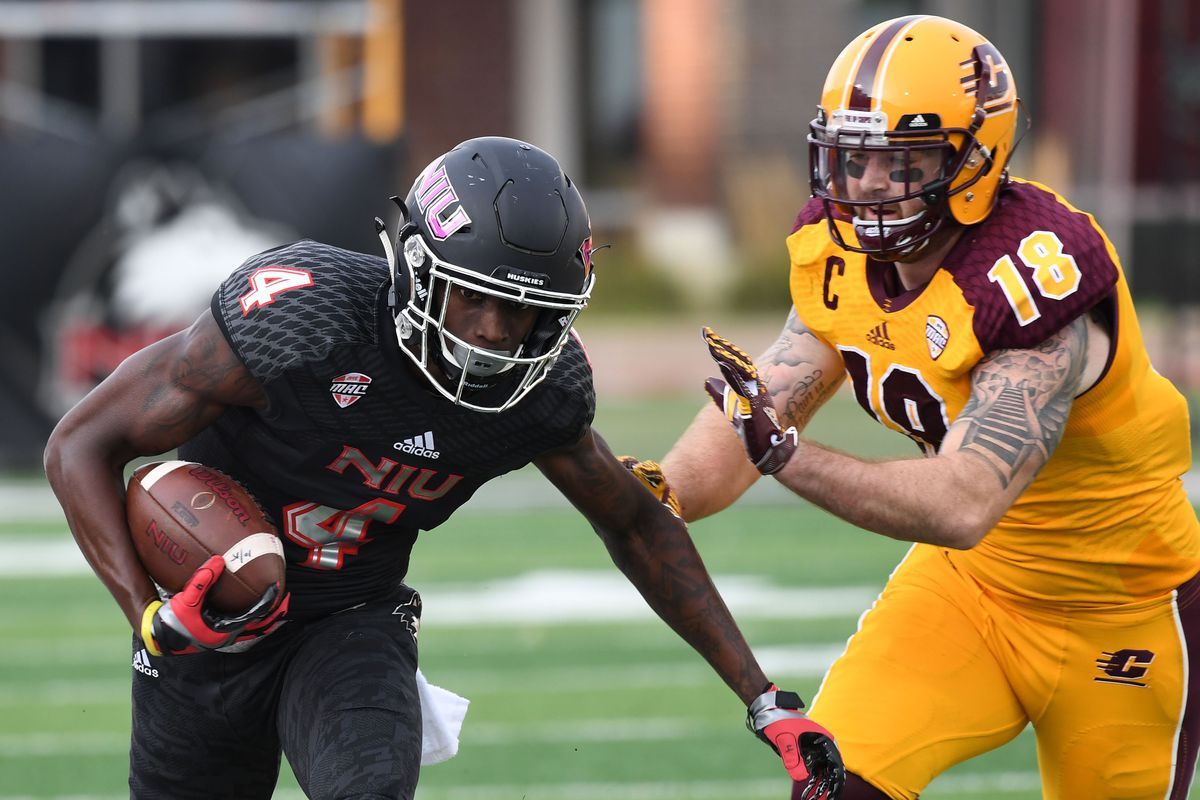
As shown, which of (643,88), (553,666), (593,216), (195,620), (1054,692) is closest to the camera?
(195,620)

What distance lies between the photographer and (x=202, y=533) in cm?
317

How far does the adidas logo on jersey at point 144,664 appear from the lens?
3.44 metres

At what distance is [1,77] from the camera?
16.4 m

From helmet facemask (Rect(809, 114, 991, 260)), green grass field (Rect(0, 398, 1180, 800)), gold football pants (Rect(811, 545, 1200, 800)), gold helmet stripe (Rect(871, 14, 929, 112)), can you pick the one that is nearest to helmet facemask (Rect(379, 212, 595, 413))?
helmet facemask (Rect(809, 114, 991, 260))

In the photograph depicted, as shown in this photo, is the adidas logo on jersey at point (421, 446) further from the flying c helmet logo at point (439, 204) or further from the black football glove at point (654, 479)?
the black football glove at point (654, 479)

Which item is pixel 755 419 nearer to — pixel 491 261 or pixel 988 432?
pixel 988 432

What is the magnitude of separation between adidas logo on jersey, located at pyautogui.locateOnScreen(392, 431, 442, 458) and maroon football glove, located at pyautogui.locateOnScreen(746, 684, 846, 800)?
33.0 inches

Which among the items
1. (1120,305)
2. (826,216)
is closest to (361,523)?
(826,216)

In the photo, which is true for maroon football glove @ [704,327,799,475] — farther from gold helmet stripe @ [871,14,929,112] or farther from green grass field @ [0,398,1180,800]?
green grass field @ [0,398,1180,800]

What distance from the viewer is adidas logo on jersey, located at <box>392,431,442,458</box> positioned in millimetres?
3326

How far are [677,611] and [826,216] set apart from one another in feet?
2.82

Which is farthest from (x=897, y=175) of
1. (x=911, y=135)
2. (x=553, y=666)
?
(x=553, y=666)

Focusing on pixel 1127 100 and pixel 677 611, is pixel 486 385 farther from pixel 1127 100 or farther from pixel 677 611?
pixel 1127 100

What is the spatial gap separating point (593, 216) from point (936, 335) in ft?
43.9
